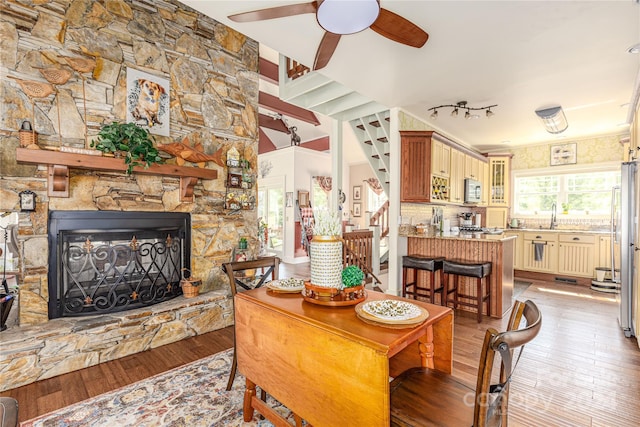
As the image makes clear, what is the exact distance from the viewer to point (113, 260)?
2674 millimetres

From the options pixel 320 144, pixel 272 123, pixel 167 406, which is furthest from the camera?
pixel 320 144

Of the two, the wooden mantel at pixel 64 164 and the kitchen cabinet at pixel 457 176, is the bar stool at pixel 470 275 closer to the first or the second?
the kitchen cabinet at pixel 457 176

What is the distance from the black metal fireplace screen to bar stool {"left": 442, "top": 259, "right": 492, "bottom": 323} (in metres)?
3.01

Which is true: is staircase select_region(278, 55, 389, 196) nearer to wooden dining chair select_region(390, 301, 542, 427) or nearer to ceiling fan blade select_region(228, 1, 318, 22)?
ceiling fan blade select_region(228, 1, 318, 22)

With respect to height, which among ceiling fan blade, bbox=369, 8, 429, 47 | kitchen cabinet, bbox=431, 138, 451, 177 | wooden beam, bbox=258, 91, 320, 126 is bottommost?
kitchen cabinet, bbox=431, 138, 451, 177

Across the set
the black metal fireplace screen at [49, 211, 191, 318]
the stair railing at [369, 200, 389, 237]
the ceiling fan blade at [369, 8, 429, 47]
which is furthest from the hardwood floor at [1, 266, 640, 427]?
the stair railing at [369, 200, 389, 237]

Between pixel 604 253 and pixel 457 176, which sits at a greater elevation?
pixel 457 176

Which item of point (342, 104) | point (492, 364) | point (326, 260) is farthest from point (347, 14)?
point (342, 104)

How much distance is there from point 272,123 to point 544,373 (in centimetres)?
696

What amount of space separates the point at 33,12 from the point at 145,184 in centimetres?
148

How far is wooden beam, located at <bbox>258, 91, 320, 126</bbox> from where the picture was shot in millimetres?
6098

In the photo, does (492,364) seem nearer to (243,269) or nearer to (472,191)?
(243,269)

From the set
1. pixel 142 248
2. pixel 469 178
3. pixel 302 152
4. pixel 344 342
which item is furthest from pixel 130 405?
pixel 302 152

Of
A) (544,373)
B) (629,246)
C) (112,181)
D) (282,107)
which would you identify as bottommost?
(544,373)
